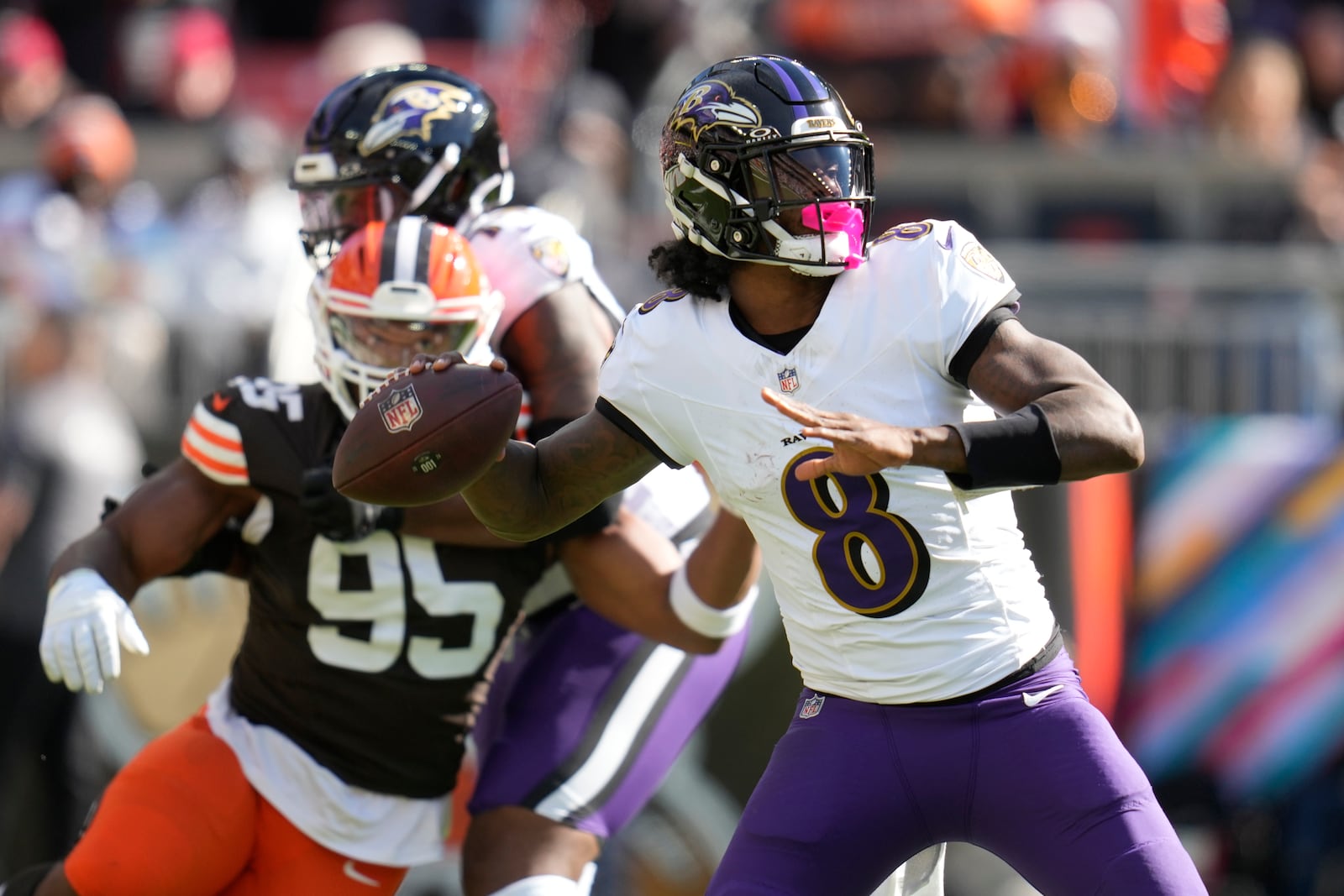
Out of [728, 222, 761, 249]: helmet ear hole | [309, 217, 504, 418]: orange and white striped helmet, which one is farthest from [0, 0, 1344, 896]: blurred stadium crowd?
[728, 222, 761, 249]: helmet ear hole

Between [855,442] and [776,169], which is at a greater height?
[776,169]

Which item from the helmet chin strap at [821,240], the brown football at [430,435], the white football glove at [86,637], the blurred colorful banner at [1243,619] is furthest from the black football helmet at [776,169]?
the blurred colorful banner at [1243,619]

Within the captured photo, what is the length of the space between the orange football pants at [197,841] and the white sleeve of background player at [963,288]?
1.81m

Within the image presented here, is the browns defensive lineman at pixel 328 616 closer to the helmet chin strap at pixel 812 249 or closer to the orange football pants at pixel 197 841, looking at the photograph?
the orange football pants at pixel 197 841

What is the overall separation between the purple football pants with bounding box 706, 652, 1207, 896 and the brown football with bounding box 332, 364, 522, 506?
2.75ft

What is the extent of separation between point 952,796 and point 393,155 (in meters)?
2.10

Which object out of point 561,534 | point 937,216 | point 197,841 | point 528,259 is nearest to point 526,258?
point 528,259

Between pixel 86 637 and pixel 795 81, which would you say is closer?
pixel 795 81

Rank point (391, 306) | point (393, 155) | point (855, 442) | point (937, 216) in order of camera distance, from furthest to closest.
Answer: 1. point (937, 216)
2. point (393, 155)
3. point (391, 306)
4. point (855, 442)

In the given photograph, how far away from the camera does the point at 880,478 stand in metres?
3.39

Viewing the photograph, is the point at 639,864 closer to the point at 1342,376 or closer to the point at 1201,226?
the point at 1342,376

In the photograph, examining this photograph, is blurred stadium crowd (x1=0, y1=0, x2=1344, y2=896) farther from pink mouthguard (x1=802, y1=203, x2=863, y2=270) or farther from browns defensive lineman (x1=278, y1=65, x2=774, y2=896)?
pink mouthguard (x1=802, y1=203, x2=863, y2=270)

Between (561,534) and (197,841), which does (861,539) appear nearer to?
(561,534)

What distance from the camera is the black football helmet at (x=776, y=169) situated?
3422 millimetres
